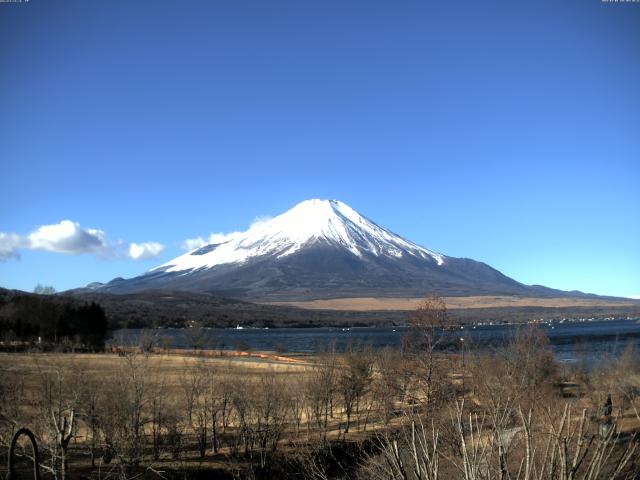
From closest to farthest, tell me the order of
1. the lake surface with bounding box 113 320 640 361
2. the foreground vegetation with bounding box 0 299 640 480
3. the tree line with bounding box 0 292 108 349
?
the foreground vegetation with bounding box 0 299 640 480
the lake surface with bounding box 113 320 640 361
the tree line with bounding box 0 292 108 349

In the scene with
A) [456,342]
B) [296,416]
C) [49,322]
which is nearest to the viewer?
[296,416]

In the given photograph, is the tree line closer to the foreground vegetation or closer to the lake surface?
the lake surface

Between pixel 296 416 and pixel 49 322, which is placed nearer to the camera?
pixel 296 416

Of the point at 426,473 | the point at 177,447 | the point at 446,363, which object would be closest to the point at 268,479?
the point at 177,447

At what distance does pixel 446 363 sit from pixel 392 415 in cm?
649

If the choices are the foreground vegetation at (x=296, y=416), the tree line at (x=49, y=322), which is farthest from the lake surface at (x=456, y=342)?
the tree line at (x=49, y=322)

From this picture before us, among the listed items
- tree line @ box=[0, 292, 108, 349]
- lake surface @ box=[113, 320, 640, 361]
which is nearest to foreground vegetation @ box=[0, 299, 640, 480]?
lake surface @ box=[113, 320, 640, 361]

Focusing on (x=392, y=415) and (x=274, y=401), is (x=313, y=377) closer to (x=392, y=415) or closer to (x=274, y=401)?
(x=392, y=415)

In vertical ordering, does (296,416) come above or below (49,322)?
below

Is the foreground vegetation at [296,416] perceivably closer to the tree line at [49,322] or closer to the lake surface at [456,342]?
the lake surface at [456,342]

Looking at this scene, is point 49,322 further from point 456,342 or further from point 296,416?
point 296,416

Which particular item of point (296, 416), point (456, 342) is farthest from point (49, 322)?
point (296, 416)

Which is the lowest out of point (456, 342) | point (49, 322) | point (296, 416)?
point (296, 416)

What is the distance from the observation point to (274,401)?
28625 millimetres
